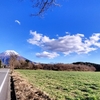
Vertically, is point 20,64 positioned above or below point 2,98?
above

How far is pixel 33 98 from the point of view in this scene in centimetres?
880

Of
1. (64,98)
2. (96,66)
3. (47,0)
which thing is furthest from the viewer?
(96,66)

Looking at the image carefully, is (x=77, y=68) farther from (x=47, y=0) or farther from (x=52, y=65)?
(x=47, y=0)

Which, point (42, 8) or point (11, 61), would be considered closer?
point (42, 8)

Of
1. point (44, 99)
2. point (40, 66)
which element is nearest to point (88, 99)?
point (44, 99)

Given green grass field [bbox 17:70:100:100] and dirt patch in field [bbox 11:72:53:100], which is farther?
green grass field [bbox 17:70:100:100]

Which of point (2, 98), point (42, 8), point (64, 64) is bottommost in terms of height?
point (2, 98)

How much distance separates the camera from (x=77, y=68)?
186 ft

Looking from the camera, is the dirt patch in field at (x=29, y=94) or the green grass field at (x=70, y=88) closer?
the dirt patch in field at (x=29, y=94)

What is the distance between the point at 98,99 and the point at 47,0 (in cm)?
447

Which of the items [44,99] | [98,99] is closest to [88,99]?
[98,99]

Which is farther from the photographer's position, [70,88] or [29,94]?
[70,88]

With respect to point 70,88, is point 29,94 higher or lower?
lower

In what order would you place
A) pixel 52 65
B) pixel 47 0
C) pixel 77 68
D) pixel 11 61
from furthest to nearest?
pixel 52 65 → pixel 77 68 → pixel 11 61 → pixel 47 0
